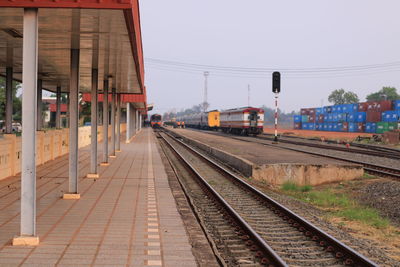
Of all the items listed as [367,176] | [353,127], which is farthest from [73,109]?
[353,127]

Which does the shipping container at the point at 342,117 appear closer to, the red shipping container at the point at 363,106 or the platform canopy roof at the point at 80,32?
the red shipping container at the point at 363,106

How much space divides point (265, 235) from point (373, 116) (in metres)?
47.4

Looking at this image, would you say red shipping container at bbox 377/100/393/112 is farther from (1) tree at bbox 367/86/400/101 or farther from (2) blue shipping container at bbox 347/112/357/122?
(1) tree at bbox 367/86/400/101

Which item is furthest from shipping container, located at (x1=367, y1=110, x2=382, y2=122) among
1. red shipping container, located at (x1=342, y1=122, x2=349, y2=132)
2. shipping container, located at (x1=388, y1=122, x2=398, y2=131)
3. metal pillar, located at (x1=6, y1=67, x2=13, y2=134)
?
metal pillar, located at (x1=6, y1=67, x2=13, y2=134)

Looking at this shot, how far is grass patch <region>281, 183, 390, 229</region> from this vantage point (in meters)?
9.31

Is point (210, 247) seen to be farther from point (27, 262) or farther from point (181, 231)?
point (27, 262)

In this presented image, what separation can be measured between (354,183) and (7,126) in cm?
1111

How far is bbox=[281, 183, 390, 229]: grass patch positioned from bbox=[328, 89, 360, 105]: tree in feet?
390

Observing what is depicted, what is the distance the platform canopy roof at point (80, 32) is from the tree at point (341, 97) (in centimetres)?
12295

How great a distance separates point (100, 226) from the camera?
7098mm

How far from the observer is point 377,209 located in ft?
35.6

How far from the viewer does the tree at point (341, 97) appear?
127 m

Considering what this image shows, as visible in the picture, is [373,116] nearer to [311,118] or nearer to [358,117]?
[358,117]

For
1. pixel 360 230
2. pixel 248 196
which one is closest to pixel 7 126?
pixel 248 196
